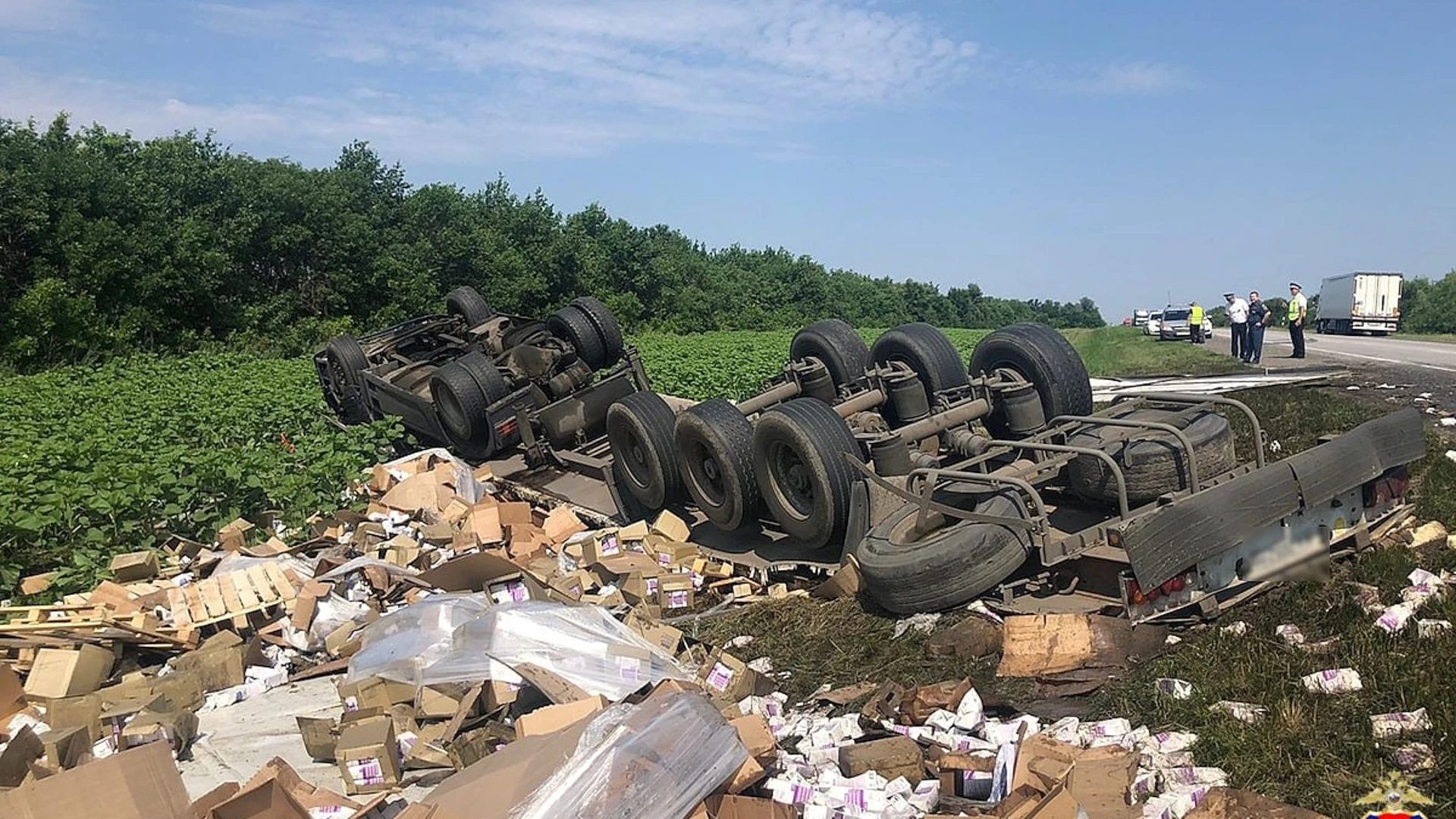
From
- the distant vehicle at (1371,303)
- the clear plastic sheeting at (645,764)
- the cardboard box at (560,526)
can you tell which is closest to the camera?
the clear plastic sheeting at (645,764)

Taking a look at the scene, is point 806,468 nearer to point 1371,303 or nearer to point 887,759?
point 887,759

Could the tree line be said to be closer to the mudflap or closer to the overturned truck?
the overturned truck

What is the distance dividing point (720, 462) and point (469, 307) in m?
5.84

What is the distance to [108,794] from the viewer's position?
11.0 feet

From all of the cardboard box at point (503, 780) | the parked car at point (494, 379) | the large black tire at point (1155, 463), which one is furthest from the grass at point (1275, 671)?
the parked car at point (494, 379)

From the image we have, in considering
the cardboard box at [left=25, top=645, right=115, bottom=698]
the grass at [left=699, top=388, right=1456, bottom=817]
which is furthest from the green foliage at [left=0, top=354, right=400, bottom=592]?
the grass at [left=699, top=388, right=1456, bottom=817]

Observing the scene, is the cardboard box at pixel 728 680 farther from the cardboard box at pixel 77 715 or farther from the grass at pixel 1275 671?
the cardboard box at pixel 77 715

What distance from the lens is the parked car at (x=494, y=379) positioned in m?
9.23

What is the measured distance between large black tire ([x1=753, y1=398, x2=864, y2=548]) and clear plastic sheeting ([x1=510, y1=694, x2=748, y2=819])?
2.50 m

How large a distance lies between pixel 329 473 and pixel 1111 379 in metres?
11.7

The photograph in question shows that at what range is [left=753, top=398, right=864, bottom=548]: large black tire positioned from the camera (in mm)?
6012

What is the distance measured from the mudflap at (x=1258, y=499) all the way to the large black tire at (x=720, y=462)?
2.59 metres

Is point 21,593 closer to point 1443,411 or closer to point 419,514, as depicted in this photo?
point 419,514

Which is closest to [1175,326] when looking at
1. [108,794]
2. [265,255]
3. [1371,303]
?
[1371,303]
